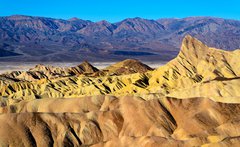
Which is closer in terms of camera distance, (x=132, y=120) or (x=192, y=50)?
(x=132, y=120)

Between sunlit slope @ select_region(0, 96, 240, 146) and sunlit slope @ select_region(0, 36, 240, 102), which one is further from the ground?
sunlit slope @ select_region(0, 96, 240, 146)

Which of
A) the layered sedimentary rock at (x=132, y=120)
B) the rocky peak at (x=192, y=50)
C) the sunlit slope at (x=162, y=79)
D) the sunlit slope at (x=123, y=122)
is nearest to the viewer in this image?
the layered sedimentary rock at (x=132, y=120)

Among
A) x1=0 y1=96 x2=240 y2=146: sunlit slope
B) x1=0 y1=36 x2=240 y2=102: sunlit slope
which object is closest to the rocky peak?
x1=0 y1=36 x2=240 y2=102: sunlit slope

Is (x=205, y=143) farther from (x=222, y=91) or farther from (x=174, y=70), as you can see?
Result: (x=174, y=70)

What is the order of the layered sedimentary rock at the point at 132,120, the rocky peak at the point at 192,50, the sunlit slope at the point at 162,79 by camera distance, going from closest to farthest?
the layered sedimentary rock at the point at 132,120 → the sunlit slope at the point at 162,79 → the rocky peak at the point at 192,50

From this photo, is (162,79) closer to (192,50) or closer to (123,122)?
(192,50)

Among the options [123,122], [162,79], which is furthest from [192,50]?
[123,122]

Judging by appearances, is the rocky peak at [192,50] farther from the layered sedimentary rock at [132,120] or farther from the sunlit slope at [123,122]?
the sunlit slope at [123,122]

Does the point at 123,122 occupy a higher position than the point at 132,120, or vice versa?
the point at 132,120

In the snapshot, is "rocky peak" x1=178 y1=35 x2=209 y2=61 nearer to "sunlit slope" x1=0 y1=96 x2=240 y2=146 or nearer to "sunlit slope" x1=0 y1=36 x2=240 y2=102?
"sunlit slope" x1=0 y1=36 x2=240 y2=102

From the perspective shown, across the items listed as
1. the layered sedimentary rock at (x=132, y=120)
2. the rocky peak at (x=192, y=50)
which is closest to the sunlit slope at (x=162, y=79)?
the rocky peak at (x=192, y=50)

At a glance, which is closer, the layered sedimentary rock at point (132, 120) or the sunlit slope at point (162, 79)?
the layered sedimentary rock at point (132, 120)
